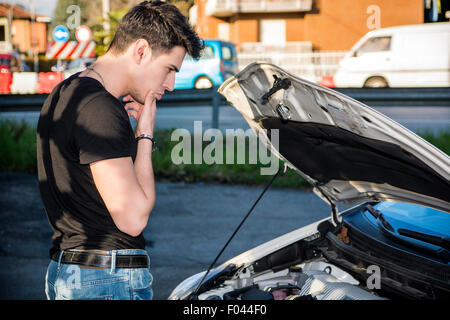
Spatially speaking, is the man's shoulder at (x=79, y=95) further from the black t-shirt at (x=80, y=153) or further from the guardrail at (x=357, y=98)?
the guardrail at (x=357, y=98)

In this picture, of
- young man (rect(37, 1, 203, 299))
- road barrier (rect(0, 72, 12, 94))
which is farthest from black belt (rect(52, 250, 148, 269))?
road barrier (rect(0, 72, 12, 94))

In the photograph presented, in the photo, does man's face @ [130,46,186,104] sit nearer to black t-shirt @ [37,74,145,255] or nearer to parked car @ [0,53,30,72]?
black t-shirt @ [37,74,145,255]

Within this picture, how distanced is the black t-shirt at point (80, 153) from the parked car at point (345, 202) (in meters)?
0.64

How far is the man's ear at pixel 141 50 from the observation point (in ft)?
6.29

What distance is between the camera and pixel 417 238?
7.43ft

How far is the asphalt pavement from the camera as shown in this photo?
4.54m

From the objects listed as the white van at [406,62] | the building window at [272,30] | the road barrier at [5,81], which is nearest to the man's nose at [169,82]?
the white van at [406,62]

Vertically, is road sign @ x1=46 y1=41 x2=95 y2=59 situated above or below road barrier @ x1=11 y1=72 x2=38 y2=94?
above

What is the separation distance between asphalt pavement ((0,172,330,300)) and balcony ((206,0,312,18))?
21199 millimetres

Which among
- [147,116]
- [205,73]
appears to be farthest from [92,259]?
[205,73]

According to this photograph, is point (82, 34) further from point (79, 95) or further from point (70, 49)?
point (79, 95)

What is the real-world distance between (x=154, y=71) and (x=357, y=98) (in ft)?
20.5

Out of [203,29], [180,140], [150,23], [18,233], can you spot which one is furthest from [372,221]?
[203,29]
